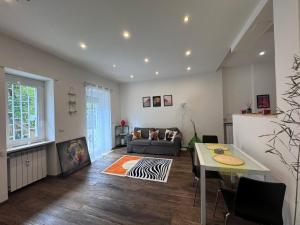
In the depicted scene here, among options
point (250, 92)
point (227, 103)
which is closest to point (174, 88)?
point (227, 103)

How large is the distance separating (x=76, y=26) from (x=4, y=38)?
4.46 ft

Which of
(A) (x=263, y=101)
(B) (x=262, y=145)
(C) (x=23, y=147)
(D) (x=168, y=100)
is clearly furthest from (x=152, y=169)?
(A) (x=263, y=101)

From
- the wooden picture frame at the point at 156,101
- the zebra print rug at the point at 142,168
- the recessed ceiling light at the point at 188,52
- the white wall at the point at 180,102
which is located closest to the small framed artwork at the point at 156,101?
the wooden picture frame at the point at 156,101

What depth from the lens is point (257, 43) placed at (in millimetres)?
3266

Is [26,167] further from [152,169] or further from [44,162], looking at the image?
[152,169]

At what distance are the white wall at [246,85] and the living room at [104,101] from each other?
1.3 inches

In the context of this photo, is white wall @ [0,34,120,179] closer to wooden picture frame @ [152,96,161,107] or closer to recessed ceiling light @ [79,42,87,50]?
recessed ceiling light @ [79,42,87,50]

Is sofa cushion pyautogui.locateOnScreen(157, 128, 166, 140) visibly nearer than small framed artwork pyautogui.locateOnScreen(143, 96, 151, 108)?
Yes

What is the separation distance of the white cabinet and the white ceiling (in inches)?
183

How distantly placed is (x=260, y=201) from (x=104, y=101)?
4.96m

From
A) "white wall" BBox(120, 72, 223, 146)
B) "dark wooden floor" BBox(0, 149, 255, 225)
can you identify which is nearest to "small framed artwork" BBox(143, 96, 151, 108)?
"white wall" BBox(120, 72, 223, 146)

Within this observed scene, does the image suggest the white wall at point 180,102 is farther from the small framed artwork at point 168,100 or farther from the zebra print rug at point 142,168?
the zebra print rug at point 142,168

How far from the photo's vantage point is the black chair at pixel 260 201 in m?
1.27

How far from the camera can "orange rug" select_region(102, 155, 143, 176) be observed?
3.47 metres
